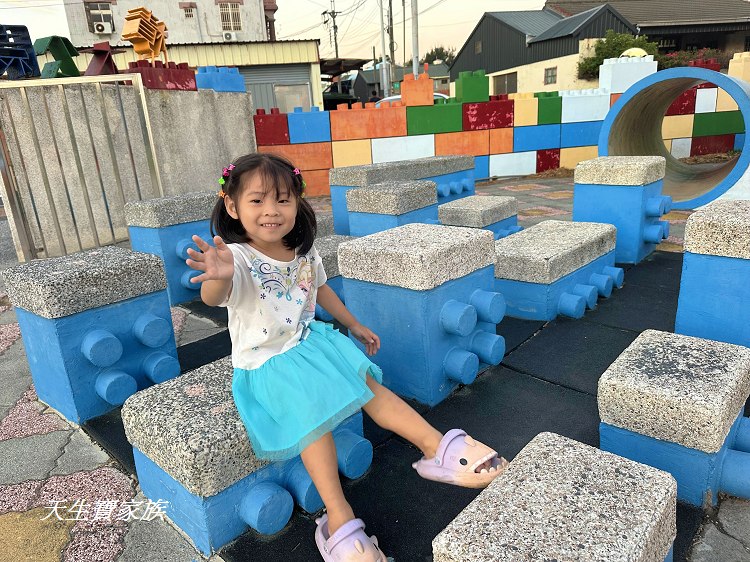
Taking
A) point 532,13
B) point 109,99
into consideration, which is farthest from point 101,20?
point 109,99

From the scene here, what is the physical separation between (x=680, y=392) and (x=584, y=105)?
9935mm

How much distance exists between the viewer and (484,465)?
1748 mm

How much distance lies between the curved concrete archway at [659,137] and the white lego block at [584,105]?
7.01 feet

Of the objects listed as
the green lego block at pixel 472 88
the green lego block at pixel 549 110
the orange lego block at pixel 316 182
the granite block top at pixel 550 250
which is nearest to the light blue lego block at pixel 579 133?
the green lego block at pixel 549 110

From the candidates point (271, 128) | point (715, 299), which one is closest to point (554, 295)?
point (715, 299)

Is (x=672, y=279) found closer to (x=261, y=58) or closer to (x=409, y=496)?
(x=409, y=496)

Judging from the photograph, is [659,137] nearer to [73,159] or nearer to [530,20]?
[73,159]

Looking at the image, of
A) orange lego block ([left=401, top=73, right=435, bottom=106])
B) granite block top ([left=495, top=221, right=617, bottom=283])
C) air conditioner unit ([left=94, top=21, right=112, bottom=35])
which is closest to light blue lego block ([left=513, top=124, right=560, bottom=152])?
orange lego block ([left=401, top=73, right=435, bottom=106])

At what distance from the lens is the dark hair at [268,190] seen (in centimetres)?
168

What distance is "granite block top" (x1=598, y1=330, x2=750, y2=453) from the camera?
5.33 ft

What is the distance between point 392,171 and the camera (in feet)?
18.2

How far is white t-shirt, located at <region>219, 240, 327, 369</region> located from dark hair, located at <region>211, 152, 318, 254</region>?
0.08m

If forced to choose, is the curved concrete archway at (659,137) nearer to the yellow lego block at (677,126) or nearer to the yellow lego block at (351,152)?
the yellow lego block at (677,126)

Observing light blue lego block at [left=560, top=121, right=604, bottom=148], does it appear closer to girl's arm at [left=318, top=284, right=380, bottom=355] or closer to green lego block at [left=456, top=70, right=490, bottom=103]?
green lego block at [left=456, top=70, right=490, bottom=103]
